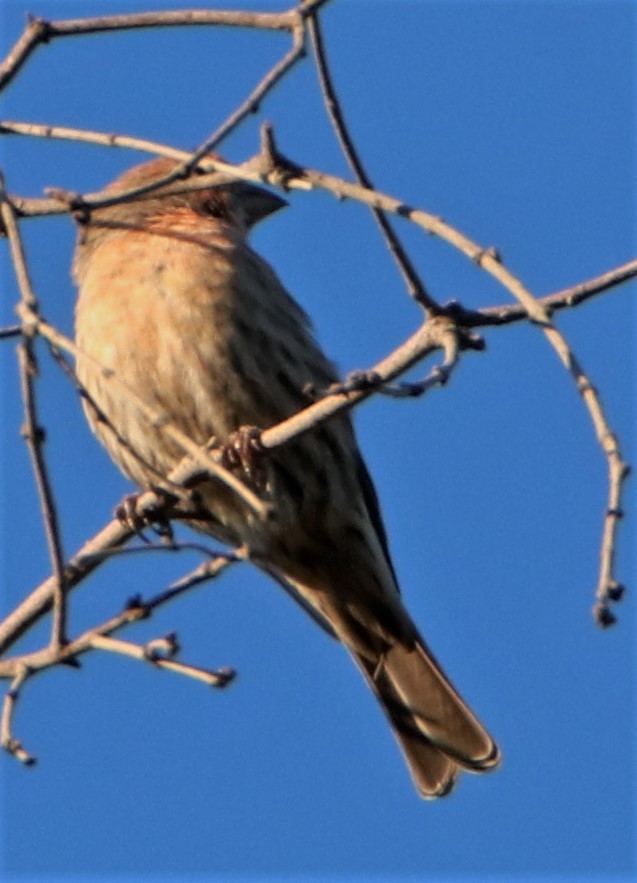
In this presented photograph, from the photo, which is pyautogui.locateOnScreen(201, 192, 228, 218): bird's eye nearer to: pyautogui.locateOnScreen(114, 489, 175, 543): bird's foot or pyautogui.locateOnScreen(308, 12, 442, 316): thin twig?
pyautogui.locateOnScreen(114, 489, 175, 543): bird's foot

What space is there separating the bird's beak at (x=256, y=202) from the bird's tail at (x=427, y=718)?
209 centimetres

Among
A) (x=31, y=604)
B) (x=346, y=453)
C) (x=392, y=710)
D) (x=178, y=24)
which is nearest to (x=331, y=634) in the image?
(x=392, y=710)

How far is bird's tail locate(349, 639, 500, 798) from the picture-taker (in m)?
7.18

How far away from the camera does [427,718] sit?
23.9 ft

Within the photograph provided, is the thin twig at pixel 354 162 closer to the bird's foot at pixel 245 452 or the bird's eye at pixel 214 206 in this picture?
the bird's foot at pixel 245 452

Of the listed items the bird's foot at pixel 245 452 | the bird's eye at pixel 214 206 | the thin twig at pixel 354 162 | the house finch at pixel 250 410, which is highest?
the bird's eye at pixel 214 206

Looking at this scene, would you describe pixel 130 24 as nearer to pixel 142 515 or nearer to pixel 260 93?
pixel 260 93

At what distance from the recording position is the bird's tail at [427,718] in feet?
23.6

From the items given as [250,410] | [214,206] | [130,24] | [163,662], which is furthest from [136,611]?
[214,206]

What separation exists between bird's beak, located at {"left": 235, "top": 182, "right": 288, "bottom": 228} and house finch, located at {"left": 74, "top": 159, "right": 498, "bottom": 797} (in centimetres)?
5

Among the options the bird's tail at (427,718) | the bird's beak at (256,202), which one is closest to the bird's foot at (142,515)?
the bird's tail at (427,718)

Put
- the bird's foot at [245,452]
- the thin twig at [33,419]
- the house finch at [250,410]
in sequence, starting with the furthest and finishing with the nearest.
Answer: the house finch at [250,410] < the bird's foot at [245,452] < the thin twig at [33,419]

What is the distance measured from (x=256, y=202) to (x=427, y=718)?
2533 mm

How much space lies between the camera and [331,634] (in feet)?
24.3
